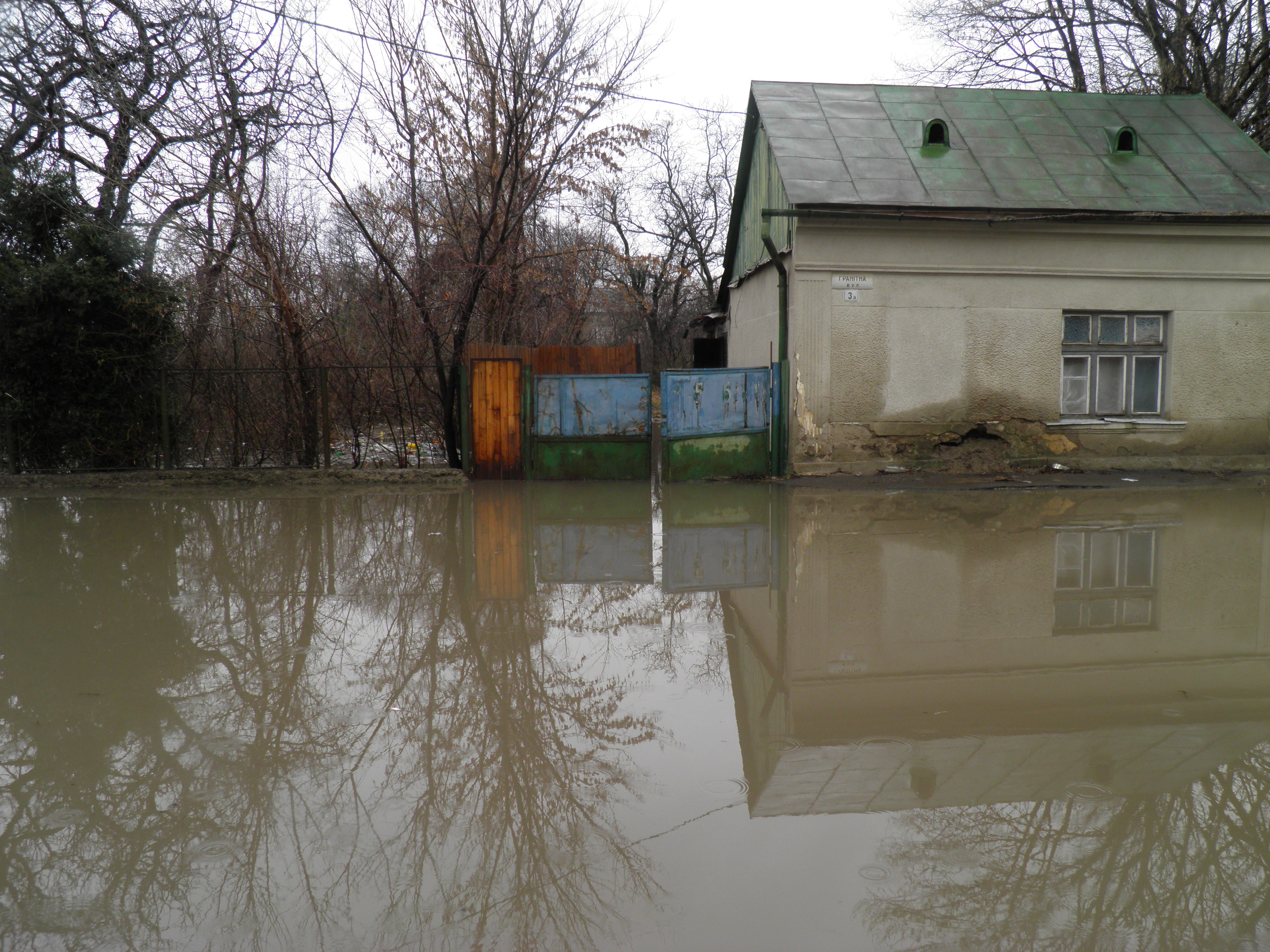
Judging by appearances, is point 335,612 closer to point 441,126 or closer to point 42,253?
point 441,126

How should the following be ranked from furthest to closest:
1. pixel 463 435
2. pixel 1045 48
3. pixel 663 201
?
1. pixel 663 201
2. pixel 1045 48
3. pixel 463 435

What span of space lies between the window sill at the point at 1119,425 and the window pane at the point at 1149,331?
1.10 metres

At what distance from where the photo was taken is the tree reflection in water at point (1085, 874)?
2.43m

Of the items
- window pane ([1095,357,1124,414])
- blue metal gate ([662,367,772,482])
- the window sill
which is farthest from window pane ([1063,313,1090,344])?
blue metal gate ([662,367,772,482])

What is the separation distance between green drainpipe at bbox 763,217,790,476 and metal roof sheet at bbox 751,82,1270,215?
971 mm

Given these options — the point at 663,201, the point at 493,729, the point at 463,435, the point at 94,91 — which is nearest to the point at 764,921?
the point at 493,729

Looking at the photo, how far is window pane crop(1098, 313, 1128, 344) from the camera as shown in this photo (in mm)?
12242

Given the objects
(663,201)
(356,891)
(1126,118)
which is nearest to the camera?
(356,891)

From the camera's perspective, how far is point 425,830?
2938mm

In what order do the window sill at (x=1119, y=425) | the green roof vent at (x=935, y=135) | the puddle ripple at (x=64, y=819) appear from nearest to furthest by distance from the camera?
the puddle ripple at (x=64, y=819) → the window sill at (x=1119, y=425) → the green roof vent at (x=935, y=135)

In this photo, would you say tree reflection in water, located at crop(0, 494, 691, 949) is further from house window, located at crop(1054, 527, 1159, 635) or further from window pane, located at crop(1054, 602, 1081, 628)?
house window, located at crop(1054, 527, 1159, 635)

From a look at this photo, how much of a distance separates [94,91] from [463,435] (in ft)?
31.0

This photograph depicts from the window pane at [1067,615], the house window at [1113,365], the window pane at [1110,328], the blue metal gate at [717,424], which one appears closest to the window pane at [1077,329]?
the house window at [1113,365]

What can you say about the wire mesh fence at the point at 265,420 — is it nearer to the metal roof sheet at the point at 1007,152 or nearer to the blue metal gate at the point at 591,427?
the blue metal gate at the point at 591,427
